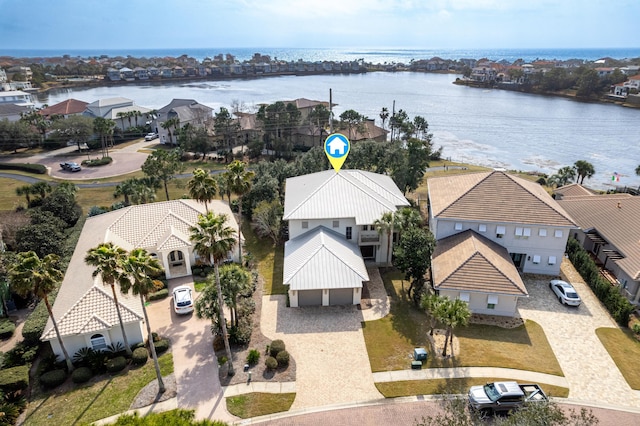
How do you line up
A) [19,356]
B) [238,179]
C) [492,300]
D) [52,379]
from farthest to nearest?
[238,179] → [492,300] → [19,356] → [52,379]

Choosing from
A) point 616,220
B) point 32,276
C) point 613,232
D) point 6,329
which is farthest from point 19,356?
point 616,220

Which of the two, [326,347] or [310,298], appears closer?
[326,347]

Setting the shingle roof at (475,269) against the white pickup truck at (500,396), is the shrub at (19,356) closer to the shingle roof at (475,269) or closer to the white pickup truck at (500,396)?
the white pickup truck at (500,396)

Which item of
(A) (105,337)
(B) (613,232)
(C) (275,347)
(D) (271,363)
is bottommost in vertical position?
(D) (271,363)

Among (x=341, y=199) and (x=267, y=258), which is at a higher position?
(x=341, y=199)

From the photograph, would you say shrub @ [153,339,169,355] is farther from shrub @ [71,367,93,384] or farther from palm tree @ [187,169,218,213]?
palm tree @ [187,169,218,213]

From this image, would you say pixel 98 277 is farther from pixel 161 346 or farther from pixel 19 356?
pixel 161 346

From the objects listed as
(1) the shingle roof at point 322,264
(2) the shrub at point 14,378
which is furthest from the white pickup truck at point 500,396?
(2) the shrub at point 14,378
